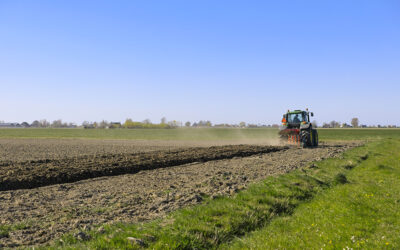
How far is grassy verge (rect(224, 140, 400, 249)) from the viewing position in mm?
5801

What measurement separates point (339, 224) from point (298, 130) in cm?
2110

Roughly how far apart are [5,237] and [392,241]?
23.6 ft

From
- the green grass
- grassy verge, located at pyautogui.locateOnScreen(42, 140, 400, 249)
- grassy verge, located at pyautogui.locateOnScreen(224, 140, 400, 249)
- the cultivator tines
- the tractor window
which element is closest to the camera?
grassy verge, located at pyautogui.locateOnScreen(42, 140, 400, 249)

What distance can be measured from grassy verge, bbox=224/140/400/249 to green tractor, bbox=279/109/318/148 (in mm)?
16523

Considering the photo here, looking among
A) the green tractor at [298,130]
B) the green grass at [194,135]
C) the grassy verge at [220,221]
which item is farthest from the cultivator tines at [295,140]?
the green grass at [194,135]

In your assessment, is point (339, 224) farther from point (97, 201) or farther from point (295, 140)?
point (295, 140)

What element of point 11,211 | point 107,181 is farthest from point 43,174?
point 11,211

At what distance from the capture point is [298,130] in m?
27.2

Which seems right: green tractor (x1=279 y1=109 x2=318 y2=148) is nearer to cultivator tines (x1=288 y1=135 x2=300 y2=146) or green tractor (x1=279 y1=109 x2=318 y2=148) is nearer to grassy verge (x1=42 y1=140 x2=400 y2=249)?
cultivator tines (x1=288 y1=135 x2=300 y2=146)

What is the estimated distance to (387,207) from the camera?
8133 mm

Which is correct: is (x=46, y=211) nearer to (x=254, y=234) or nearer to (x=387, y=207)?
(x=254, y=234)

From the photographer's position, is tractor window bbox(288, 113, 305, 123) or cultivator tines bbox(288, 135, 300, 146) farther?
tractor window bbox(288, 113, 305, 123)

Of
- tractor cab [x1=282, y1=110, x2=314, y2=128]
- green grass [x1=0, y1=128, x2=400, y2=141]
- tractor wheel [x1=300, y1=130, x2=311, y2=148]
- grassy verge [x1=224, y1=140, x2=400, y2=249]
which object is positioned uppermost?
tractor cab [x1=282, y1=110, x2=314, y2=128]

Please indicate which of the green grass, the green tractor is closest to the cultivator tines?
the green tractor
